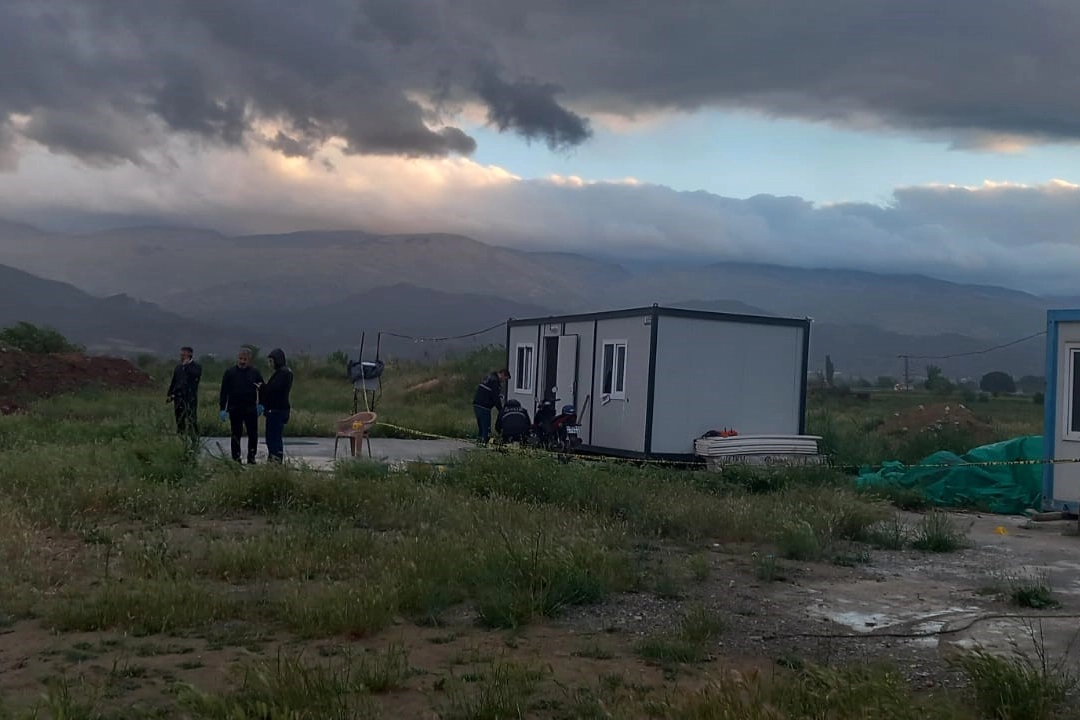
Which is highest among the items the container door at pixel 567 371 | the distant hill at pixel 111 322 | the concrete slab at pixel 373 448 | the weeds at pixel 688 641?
the distant hill at pixel 111 322

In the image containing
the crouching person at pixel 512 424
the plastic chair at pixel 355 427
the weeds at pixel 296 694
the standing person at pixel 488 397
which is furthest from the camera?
the standing person at pixel 488 397

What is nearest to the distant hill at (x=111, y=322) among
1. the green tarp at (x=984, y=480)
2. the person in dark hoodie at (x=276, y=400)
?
the person in dark hoodie at (x=276, y=400)

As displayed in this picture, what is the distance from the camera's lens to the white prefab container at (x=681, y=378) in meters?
17.0

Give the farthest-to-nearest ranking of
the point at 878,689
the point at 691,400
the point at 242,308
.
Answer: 1. the point at 242,308
2. the point at 691,400
3. the point at 878,689

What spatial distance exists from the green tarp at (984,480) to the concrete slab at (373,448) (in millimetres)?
6486

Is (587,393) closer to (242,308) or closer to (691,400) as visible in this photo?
(691,400)

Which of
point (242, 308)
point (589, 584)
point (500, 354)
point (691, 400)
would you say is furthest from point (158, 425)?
point (242, 308)

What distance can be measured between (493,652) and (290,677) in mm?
1405

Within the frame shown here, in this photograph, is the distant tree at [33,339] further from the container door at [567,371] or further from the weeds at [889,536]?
the weeds at [889,536]

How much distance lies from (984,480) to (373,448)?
10325 mm

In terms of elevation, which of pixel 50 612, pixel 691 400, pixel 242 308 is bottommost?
pixel 50 612

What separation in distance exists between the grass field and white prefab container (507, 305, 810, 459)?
9.80 ft

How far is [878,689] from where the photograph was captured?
198 inches

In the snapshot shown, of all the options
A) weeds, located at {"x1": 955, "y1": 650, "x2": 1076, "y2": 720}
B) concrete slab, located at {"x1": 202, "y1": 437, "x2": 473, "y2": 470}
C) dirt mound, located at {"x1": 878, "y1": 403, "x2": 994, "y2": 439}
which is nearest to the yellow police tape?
concrete slab, located at {"x1": 202, "y1": 437, "x2": 473, "y2": 470}
